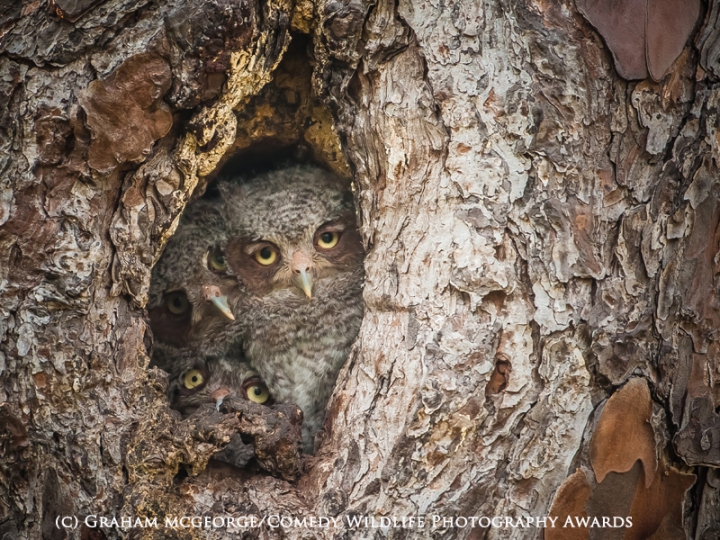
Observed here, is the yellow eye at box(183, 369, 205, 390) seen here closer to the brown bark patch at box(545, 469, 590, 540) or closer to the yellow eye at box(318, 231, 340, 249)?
the yellow eye at box(318, 231, 340, 249)

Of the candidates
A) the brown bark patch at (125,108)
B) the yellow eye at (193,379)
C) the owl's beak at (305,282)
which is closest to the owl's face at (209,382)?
the yellow eye at (193,379)

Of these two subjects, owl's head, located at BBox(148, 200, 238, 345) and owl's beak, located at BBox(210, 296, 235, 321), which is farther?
owl's head, located at BBox(148, 200, 238, 345)

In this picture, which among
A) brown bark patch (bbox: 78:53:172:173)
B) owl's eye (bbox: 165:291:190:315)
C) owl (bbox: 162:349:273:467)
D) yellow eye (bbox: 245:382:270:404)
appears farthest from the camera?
owl's eye (bbox: 165:291:190:315)

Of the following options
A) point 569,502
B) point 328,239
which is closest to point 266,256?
Answer: point 328,239

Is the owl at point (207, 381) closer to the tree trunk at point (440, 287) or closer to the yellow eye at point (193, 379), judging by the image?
the yellow eye at point (193, 379)

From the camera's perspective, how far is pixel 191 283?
3158mm

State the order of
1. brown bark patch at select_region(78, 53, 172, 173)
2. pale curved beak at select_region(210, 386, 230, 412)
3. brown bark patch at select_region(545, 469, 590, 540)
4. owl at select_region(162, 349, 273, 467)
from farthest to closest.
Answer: owl at select_region(162, 349, 273, 467) → pale curved beak at select_region(210, 386, 230, 412) → brown bark patch at select_region(78, 53, 172, 173) → brown bark patch at select_region(545, 469, 590, 540)

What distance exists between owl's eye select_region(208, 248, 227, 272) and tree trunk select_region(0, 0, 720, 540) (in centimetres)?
87

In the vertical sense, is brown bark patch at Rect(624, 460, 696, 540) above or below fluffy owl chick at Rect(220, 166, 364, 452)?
below

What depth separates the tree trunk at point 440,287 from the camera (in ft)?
6.85

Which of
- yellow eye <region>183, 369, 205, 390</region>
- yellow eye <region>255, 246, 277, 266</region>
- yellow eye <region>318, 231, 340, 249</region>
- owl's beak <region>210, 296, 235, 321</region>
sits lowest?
yellow eye <region>183, 369, 205, 390</region>

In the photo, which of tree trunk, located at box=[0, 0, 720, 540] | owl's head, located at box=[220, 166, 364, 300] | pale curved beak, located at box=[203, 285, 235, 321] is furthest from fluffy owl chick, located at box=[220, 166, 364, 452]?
tree trunk, located at box=[0, 0, 720, 540]

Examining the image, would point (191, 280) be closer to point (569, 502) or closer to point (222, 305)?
point (222, 305)

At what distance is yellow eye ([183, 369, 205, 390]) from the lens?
3094 mm
